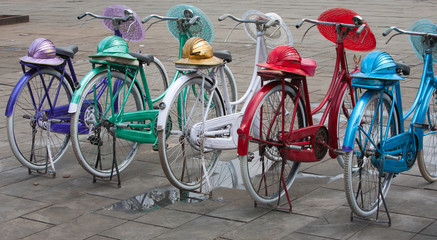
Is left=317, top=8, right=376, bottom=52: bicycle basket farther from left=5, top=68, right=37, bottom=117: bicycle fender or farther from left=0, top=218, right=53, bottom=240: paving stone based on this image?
left=0, top=218, right=53, bottom=240: paving stone

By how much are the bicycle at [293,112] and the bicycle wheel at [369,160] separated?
1.00 ft

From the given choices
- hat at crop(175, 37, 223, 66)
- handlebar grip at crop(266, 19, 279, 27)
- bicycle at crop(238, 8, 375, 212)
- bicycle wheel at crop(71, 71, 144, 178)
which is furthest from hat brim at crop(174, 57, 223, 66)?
handlebar grip at crop(266, 19, 279, 27)

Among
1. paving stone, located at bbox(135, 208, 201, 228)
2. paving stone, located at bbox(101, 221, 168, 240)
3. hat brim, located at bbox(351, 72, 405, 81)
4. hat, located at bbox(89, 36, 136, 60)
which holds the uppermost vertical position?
hat, located at bbox(89, 36, 136, 60)

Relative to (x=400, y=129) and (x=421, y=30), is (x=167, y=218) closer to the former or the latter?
(x=400, y=129)

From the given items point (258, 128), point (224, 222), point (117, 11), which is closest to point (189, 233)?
point (224, 222)

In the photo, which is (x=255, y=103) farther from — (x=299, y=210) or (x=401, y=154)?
(x=401, y=154)

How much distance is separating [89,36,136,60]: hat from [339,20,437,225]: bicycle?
5.91 ft

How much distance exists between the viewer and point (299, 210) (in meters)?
4.58

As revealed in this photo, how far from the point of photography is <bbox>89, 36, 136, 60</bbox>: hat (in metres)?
5.10

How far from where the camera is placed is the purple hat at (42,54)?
5.27m

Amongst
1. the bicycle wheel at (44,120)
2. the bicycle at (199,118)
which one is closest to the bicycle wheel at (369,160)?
the bicycle at (199,118)

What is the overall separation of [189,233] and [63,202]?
113cm

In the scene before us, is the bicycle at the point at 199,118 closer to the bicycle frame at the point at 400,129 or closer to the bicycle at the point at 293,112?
the bicycle at the point at 293,112

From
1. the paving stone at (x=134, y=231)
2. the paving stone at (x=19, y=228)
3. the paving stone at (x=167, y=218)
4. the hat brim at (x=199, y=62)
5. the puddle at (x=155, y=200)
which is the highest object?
the hat brim at (x=199, y=62)
